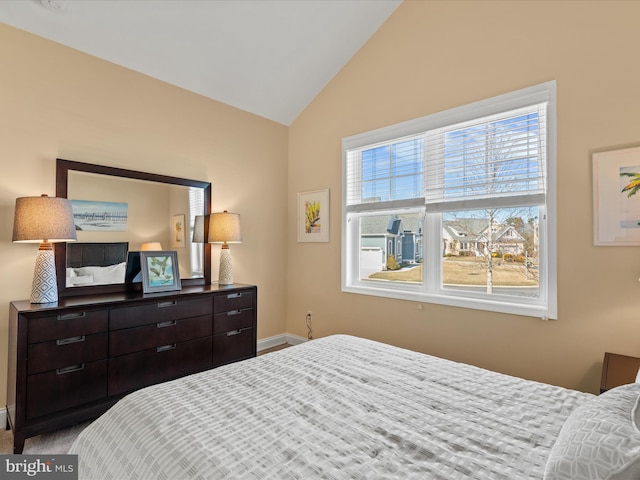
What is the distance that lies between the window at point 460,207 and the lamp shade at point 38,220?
2.43m

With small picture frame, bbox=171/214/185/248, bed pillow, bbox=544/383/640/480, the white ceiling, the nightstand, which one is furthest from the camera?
small picture frame, bbox=171/214/185/248

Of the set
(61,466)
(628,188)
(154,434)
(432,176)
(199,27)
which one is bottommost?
(61,466)

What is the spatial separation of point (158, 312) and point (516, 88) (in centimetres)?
316

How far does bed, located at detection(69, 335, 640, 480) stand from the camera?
0.97m

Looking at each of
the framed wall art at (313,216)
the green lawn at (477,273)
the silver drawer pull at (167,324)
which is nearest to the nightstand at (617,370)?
the green lawn at (477,273)

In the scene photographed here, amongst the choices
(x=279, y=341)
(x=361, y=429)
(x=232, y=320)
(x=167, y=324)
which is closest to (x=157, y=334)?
(x=167, y=324)

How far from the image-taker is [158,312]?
8.52ft

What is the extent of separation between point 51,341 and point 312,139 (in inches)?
119

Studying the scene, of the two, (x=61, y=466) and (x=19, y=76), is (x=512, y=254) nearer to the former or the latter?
(x=61, y=466)

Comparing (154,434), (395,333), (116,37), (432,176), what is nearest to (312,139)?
(432,176)

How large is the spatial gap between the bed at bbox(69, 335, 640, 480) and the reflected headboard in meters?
1.62

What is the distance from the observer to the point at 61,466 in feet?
4.49

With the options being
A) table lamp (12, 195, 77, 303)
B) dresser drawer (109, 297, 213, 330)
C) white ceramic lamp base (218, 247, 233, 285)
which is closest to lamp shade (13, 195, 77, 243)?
table lamp (12, 195, 77, 303)

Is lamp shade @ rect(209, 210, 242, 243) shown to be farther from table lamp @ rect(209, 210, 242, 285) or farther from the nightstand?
the nightstand
